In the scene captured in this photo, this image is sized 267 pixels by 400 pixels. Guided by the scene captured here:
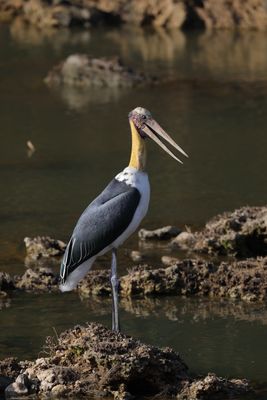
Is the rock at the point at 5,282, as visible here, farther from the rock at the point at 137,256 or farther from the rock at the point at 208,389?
the rock at the point at 208,389

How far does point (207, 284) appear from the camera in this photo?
12.6 metres

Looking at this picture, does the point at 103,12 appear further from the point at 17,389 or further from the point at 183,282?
the point at 17,389

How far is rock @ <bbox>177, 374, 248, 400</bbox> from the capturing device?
9.70 m

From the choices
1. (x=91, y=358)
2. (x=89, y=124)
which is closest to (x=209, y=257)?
(x=91, y=358)

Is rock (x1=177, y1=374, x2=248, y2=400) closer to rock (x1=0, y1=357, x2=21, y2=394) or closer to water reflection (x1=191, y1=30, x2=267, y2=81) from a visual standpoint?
rock (x1=0, y1=357, x2=21, y2=394)

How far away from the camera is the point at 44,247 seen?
14.0 metres

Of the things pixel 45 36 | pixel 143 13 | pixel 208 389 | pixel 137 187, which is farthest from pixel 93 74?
pixel 208 389

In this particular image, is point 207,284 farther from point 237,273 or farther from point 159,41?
point 159,41

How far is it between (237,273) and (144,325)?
4.02 feet

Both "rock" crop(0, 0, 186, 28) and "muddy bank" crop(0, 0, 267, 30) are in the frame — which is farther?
"rock" crop(0, 0, 186, 28)

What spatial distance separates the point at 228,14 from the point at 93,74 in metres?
6.19

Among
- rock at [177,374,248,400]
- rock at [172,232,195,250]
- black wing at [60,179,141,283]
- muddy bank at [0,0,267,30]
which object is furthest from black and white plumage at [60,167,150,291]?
muddy bank at [0,0,267,30]

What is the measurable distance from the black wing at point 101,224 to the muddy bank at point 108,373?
0.94 m

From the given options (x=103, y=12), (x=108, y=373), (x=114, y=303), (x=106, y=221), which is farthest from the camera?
(x=103, y=12)
